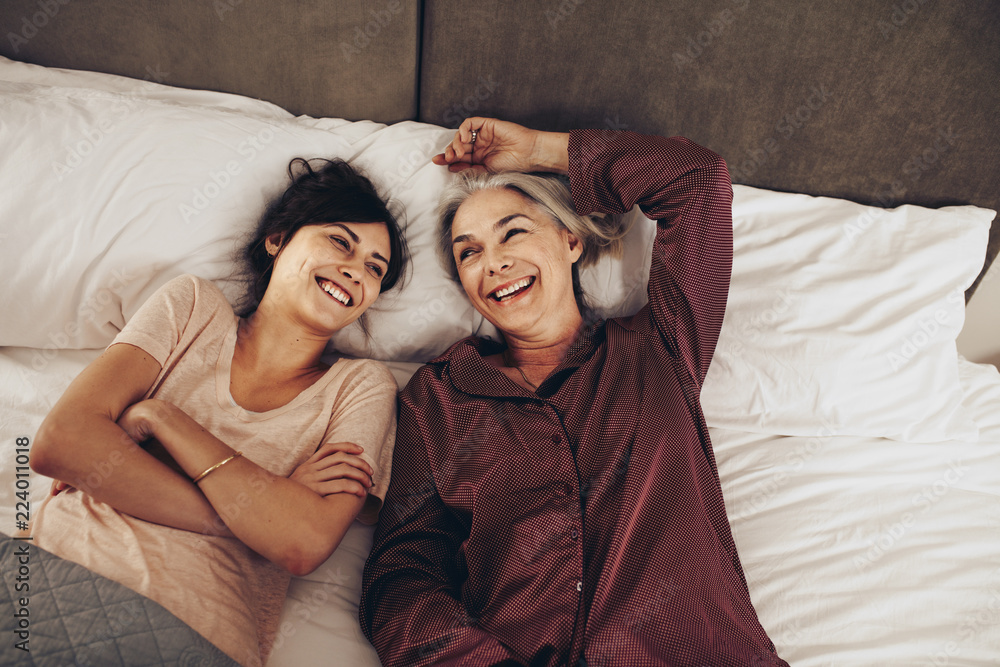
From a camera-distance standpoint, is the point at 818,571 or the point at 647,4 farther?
the point at 647,4

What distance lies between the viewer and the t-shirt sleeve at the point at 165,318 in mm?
1182

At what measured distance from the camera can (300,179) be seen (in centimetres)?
160

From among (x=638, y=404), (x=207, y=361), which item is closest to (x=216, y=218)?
(x=207, y=361)

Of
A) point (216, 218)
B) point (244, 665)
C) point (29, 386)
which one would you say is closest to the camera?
point (244, 665)

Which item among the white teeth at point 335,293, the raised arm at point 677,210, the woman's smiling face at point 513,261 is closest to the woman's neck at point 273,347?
the white teeth at point 335,293

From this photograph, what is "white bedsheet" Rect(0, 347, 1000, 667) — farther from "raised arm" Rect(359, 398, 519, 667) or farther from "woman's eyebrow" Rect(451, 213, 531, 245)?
"woman's eyebrow" Rect(451, 213, 531, 245)

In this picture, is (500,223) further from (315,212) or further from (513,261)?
(315,212)

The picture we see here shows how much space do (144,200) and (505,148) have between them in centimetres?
104

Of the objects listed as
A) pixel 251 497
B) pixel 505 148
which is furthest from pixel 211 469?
pixel 505 148

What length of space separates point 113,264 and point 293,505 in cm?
93

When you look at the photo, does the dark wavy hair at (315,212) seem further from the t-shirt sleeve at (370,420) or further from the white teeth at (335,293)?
the t-shirt sleeve at (370,420)

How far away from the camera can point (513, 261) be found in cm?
A: 145

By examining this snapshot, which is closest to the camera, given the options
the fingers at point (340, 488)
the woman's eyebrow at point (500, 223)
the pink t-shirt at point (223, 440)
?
the pink t-shirt at point (223, 440)

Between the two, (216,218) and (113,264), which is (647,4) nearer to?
(216,218)
